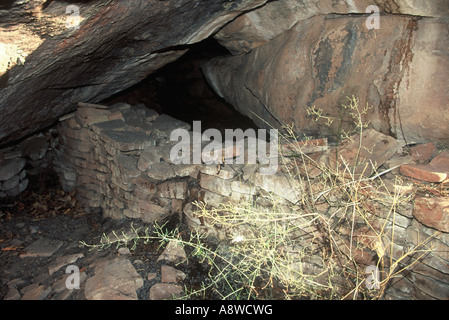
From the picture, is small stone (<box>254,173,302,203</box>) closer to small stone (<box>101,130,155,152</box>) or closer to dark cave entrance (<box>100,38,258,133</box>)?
small stone (<box>101,130,155,152</box>)

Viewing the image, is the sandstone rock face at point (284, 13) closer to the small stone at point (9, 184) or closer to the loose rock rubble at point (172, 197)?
the loose rock rubble at point (172, 197)

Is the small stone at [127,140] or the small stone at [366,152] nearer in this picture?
the small stone at [366,152]

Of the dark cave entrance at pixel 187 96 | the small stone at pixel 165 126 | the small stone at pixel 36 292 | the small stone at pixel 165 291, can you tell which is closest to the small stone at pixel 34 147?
the dark cave entrance at pixel 187 96

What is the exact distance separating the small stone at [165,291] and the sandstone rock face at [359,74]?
185cm

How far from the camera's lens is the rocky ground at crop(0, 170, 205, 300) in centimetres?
235

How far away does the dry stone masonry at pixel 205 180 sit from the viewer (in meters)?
1.99

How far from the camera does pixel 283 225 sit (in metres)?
2.43

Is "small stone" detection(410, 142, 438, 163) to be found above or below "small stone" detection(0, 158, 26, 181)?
above

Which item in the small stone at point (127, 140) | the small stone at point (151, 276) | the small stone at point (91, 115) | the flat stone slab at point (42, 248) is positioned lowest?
the flat stone slab at point (42, 248)

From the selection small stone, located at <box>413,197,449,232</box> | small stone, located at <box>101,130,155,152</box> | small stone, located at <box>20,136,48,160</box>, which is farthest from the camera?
small stone, located at <box>20,136,48,160</box>

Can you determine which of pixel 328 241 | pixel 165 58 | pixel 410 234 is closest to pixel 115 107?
pixel 165 58

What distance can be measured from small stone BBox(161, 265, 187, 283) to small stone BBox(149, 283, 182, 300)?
46 millimetres

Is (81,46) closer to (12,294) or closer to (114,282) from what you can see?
(114,282)

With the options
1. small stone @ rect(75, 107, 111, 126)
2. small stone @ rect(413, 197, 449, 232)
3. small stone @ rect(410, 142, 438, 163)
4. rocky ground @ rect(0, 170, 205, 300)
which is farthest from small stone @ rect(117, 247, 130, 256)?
small stone @ rect(410, 142, 438, 163)
